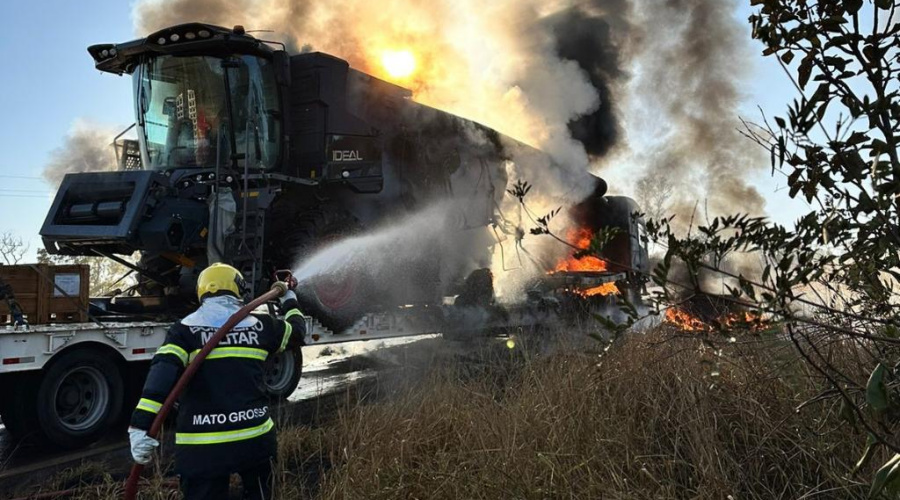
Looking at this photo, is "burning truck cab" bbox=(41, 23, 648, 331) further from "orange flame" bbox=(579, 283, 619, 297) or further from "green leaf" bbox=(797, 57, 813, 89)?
"green leaf" bbox=(797, 57, 813, 89)

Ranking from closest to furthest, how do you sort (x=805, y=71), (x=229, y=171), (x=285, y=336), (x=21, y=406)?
(x=805, y=71) < (x=285, y=336) < (x=21, y=406) < (x=229, y=171)

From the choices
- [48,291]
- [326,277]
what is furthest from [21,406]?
[326,277]

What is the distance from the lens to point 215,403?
10.5 ft

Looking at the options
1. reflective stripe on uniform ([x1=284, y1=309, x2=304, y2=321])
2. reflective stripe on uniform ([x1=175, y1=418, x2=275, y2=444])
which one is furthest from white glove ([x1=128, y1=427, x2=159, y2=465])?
reflective stripe on uniform ([x1=284, y1=309, x2=304, y2=321])

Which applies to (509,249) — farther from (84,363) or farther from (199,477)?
(199,477)

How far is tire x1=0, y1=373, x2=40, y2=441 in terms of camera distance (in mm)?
5562

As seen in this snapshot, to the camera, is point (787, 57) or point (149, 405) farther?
point (149, 405)

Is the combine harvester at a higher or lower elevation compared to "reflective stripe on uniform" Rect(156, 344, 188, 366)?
higher

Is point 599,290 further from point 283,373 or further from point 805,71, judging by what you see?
point 805,71

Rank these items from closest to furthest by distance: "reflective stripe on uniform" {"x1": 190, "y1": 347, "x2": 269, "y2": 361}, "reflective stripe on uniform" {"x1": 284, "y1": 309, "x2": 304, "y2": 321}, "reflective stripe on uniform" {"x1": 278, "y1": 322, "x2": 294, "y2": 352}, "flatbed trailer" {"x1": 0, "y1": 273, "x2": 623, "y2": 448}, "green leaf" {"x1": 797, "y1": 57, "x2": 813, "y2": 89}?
"green leaf" {"x1": 797, "y1": 57, "x2": 813, "y2": 89} < "reflective stripe on uniform" {"x1": 190, "y1": 347, "x2": 269, "y2": 361} < "reflective stripe on uniform" {"x1": 278, "y1": 322, "x2": 294, "y2": 352} < "reflective stripe on uniform" {"x1": 284, "y1": 309, "x2": 304, "y2": 321} < "flatbed trailer" {"x1": 0, "y1": 273, "x2": 623, "y2": 448}

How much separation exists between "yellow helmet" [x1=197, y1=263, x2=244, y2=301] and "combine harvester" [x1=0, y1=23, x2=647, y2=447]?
2.92 m

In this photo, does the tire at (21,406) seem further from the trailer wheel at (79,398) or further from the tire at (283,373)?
the tire at (283,373)

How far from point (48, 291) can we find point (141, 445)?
12.0 feet

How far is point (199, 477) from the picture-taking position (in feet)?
10.3
